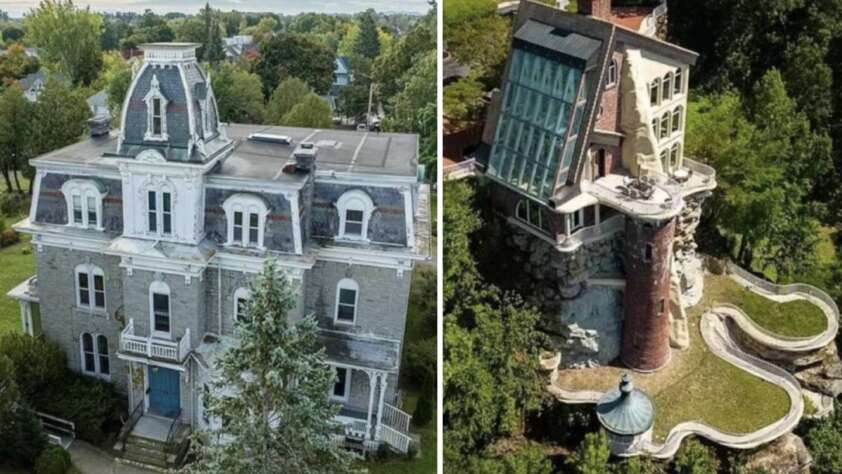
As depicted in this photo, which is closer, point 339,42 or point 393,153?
point 393,153

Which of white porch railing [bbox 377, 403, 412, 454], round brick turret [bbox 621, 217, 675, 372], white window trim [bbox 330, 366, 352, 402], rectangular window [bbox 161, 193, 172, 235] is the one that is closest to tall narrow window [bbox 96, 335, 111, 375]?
rectangular window [bbox 161, 193, 172, 235]

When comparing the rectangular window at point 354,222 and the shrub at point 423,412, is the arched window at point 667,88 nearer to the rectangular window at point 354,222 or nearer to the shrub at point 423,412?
the rectangular window at point 354,222

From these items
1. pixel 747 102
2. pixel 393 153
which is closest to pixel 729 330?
pixel 747 102

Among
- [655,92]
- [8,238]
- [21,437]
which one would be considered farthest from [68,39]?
[655,92]

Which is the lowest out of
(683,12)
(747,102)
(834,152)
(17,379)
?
(17,379)

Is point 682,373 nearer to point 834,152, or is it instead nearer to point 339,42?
point 834,152

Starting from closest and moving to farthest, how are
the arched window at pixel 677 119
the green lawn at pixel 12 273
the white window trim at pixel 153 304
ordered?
the white window trim at pixel 153 304 → the green lawn at pixel 12 273 → the arched window at pixel 677 119

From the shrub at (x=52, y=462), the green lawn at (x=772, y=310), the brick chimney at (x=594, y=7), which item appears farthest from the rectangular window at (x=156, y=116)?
the green lawn at (x=772, y=310)
